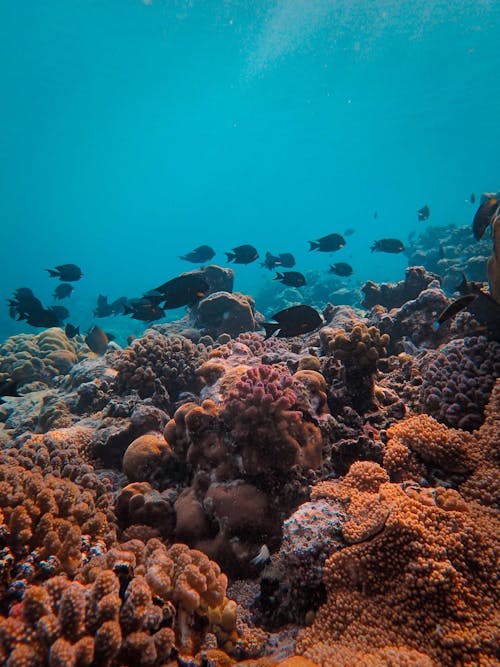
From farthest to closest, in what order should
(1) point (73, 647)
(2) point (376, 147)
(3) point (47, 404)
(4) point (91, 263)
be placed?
(4) point (91, 263)
(2) point (376, 147)
(3) point (47, 404)
(1) point (73, 647)

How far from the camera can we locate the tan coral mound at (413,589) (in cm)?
201

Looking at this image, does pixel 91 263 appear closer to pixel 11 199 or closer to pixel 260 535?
pixel 11 199

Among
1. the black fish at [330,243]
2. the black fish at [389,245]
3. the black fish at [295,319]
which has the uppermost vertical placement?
the black fish at [389,245]

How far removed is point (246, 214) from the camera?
7126 inches

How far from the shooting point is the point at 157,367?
Result: 259 inches

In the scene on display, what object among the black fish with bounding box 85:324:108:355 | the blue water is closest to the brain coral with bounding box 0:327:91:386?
the black fish with bounding box 85:324:108:355

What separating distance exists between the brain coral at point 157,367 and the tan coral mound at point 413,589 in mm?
4573

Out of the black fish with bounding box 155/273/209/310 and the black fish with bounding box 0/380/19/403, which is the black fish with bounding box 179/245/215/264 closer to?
the black fish with bounding box 155/273/209/310

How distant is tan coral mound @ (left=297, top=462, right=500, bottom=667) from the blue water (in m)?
35.5

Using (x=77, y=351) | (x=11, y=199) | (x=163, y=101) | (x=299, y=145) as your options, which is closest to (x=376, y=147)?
(x=299, y=145)

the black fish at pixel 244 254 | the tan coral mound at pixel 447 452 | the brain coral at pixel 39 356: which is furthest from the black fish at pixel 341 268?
the brain coral at pixel 39 356

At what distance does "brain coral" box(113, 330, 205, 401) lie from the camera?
6.36m

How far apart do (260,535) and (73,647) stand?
1928 millimetres

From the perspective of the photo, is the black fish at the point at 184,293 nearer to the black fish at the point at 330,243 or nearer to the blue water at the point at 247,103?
the black fish at the point at 330,243
